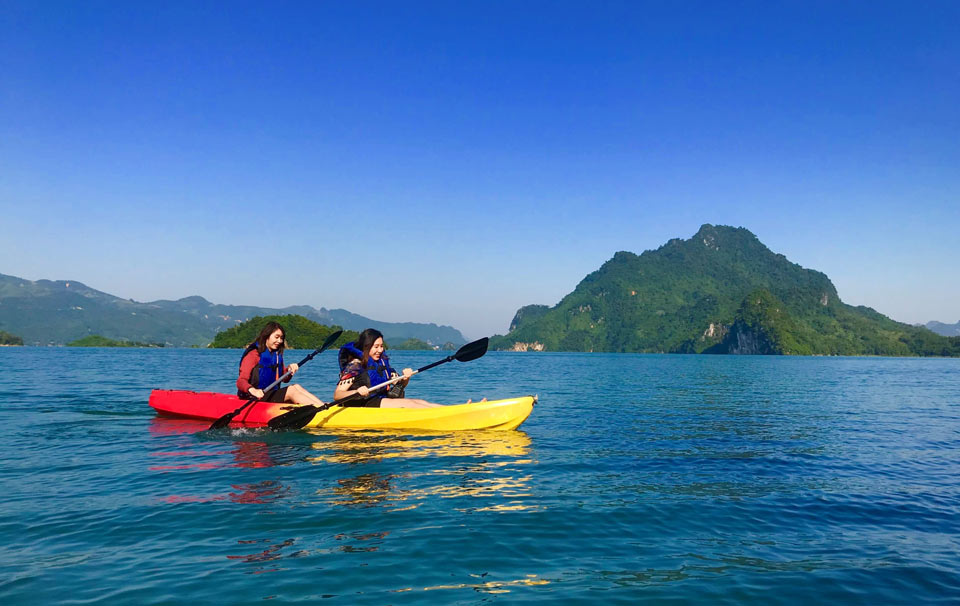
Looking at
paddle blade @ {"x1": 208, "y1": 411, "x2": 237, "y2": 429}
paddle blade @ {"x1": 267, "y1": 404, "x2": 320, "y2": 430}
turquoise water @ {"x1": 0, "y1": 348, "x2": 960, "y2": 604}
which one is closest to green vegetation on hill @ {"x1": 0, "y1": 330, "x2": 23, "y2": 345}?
turquoise water @ {"x1": 0, "y1": 348, "x2": 960, "y2": 604}

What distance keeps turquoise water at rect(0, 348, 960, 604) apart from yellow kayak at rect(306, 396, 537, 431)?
1.12 ft

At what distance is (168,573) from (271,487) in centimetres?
288

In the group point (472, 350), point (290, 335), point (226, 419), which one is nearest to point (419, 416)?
point (472, 350)

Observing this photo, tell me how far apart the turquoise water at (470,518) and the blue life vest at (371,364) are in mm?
1419

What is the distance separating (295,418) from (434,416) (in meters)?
2.86

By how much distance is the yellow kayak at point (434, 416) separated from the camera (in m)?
11.7

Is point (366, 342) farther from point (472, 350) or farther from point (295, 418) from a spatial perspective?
point (472, 350)

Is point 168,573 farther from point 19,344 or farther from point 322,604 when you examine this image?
point 19,344

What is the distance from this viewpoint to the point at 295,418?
1177 cm

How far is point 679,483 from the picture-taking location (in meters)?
8.16

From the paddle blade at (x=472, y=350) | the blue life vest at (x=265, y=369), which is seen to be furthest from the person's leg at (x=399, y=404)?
the blue life vest at (x=265, y=369)

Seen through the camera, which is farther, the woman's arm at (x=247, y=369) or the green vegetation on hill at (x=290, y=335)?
the green vegetation on hill at (x=290, y=335)

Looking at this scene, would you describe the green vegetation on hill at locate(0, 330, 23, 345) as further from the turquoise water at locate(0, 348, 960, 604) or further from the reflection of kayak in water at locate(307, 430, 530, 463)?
the reflection of kayak in water at locate(307, 430, 530, 463)

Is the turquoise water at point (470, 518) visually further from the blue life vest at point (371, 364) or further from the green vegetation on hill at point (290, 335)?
the green vegetation on hill at point (290, 335)
